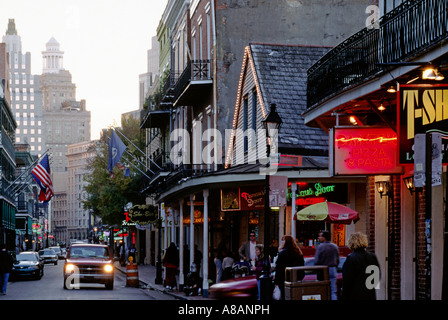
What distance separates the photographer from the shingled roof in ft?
88.5

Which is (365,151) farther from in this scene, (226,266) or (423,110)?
(226,266)

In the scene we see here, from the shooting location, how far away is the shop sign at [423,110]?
13359 millimetres

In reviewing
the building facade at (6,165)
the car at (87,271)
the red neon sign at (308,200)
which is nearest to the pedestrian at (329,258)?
the red neon sign at (308,200)

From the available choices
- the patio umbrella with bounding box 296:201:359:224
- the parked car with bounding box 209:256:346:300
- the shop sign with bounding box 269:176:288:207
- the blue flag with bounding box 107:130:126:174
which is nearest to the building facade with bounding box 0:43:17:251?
the blue flag with bounding box 107:130:126:174

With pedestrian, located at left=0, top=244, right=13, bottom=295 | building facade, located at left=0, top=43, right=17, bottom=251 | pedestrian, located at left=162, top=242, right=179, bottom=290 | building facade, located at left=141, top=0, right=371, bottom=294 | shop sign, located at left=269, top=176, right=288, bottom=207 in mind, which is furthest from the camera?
building facade, located at left=0, top=43, right=17, bottom=251

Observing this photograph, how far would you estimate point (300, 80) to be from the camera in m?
28.9

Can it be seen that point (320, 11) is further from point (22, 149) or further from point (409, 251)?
point (22, 149)

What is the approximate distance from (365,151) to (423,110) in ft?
13.2

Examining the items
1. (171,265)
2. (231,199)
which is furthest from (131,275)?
(231,199)

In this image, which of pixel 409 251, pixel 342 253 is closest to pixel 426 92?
pixel 409 251

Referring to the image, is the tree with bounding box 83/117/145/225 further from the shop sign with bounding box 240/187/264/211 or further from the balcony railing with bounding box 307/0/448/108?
the balcony railing with bounding box 307/0/448/108

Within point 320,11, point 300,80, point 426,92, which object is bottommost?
point 426,92

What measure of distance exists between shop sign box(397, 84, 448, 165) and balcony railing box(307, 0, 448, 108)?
2.32 ft
